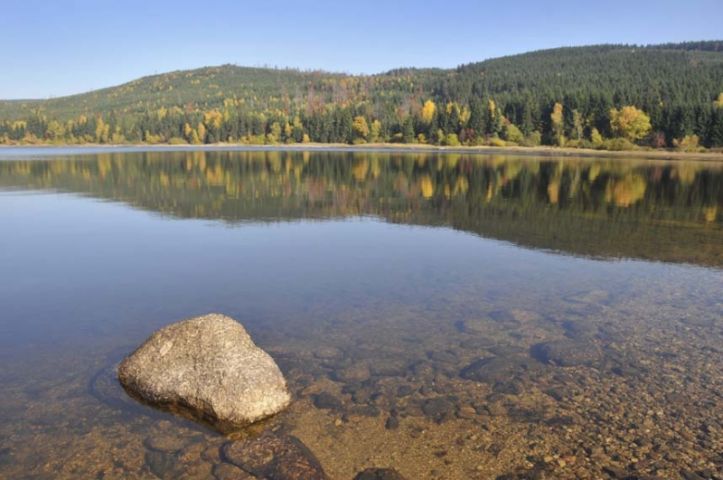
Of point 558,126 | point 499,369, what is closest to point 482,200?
point 499,369

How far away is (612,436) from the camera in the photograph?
9891 millimetres

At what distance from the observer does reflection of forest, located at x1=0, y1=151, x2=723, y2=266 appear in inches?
1108

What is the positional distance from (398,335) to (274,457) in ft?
19.8

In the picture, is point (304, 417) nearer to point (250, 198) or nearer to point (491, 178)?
point (250, 198)

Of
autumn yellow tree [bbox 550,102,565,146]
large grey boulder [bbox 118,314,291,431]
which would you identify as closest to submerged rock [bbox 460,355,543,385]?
large grey boulder [bbox 118,314,291,431]

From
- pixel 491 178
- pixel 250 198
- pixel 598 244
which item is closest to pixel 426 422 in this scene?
pixel 598 244

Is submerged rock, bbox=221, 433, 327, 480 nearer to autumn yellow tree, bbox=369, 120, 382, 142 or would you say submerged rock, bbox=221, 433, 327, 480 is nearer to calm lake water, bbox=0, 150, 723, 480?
calm lake water, bbox=0, 150, 723, 480

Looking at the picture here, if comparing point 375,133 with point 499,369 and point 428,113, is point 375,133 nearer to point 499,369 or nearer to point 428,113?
point 428,113

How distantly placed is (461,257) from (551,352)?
33.0 ft

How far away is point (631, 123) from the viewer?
12388 centimetres

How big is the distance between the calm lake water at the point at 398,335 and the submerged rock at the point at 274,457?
0.26 meters

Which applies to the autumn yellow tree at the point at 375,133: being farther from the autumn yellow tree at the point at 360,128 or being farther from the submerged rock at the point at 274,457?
the submerged rock at the point at 274,457

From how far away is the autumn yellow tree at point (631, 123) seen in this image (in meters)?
123

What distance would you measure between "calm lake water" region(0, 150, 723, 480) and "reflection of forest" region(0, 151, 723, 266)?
0.44 metres
